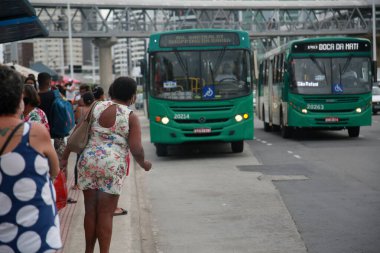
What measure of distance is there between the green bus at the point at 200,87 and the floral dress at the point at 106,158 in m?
11.3

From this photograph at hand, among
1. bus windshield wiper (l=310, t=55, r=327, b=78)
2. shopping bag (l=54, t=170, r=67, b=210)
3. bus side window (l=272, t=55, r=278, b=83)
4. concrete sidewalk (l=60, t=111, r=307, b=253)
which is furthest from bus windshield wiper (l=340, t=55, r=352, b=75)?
shopping bag (l=54, t=170, r=67, b=210)

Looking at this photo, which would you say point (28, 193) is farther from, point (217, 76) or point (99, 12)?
point (99, 12)

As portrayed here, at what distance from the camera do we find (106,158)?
691cm

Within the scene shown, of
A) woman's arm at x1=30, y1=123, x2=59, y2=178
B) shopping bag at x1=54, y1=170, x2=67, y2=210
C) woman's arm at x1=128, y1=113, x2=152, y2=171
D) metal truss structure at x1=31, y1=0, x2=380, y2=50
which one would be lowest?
shopping bag at x1=54, y1=170, x2=67, y2=210

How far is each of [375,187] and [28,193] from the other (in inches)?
353

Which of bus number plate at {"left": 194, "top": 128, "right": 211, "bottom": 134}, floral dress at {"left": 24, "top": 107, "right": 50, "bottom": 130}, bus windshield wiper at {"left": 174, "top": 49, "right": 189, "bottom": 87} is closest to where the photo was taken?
floral dress at {"left": 24, "top": 107, "right": 50, "bottom": 130}

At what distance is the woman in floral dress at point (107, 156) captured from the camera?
692 cm

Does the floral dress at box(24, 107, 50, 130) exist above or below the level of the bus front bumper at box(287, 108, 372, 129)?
above

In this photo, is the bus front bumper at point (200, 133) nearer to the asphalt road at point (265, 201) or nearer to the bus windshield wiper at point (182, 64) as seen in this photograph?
the asphalt road at point (265, 201)

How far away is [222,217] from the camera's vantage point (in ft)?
33.4

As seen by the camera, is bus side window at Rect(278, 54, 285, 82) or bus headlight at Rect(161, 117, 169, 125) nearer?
bus headlight at Rect(161, 117, 169, 125)

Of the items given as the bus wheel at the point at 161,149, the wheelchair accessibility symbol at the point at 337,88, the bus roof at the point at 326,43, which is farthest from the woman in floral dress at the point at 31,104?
the bus roof at the point at 326,43

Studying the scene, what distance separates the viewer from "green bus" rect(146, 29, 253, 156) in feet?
60.1

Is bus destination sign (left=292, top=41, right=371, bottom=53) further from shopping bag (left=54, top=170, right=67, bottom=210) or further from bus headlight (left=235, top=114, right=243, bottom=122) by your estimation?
shopping bag (left=54, top=170, right=67, bottom=210)
